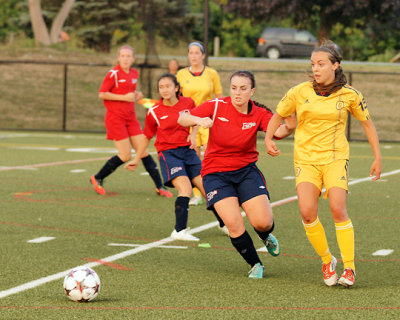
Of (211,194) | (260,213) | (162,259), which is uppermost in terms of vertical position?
(211,194)

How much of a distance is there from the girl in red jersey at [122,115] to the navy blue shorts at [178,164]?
101 inches

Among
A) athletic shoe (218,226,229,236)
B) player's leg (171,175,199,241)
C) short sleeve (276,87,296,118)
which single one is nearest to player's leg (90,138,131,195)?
player's leg (171,175,199,241)

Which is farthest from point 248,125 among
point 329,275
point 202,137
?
point 202,137

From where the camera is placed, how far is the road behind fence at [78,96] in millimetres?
29469

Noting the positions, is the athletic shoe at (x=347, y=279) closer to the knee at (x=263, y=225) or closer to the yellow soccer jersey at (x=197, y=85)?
the knee at (x=263, y=225)

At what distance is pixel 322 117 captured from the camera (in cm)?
673

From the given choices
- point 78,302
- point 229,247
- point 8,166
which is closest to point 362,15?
point 8,166

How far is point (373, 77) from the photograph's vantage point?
107ft

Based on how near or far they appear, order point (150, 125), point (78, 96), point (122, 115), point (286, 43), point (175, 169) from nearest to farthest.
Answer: point (175, 169) → point (150, 125) → point (122, 115) → point (78, 96) → point (286, 43)

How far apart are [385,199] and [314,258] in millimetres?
4505

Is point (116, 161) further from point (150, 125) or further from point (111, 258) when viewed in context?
point (111, 258)

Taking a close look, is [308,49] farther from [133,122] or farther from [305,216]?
[305,216]

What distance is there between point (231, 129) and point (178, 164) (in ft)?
6.91

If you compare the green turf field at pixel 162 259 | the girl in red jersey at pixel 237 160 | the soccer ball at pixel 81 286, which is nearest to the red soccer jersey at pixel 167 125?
the green turf field at pixel 162 259
